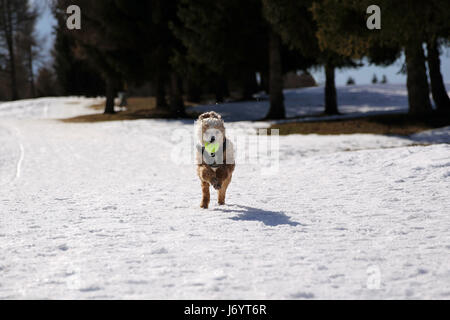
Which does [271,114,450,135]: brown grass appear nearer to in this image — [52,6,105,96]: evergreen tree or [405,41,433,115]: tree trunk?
[405,41,433,115]: tree trunk

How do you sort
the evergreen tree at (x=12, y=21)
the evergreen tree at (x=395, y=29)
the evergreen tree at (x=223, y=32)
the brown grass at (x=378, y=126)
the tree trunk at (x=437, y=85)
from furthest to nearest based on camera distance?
the evergreen tree at (x=12, y=21) → the evergreen tree at (x=223, y=32) → the tree trunk at (x=437, y=85) → the brown grass at (x=378, y=126) → the evergreen tree at (x=395, y=29)

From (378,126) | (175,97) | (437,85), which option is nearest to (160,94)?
(175,97)

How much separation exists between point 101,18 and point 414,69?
1682 cm

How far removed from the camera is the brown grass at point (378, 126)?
610 inches

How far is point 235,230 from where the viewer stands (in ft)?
17.9

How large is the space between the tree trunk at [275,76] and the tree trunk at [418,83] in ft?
21.7

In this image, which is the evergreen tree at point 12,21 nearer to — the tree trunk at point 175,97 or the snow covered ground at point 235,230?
the tree trunk at point 175,97

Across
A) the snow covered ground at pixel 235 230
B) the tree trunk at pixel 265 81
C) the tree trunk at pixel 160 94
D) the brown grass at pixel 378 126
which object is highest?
the tree trunk at pixel 265 81

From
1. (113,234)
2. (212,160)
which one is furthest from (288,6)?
(113,234)

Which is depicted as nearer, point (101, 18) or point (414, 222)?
point (414, 222)

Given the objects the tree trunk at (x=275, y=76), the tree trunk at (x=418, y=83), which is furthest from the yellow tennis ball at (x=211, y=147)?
the tree trunk at (x=275, y=76)

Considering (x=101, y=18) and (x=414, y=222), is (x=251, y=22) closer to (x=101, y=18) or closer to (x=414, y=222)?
(x=101, y=18)

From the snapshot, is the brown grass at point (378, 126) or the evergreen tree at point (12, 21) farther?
the evergreen tree at point (12, 21)

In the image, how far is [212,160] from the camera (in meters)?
6.19
